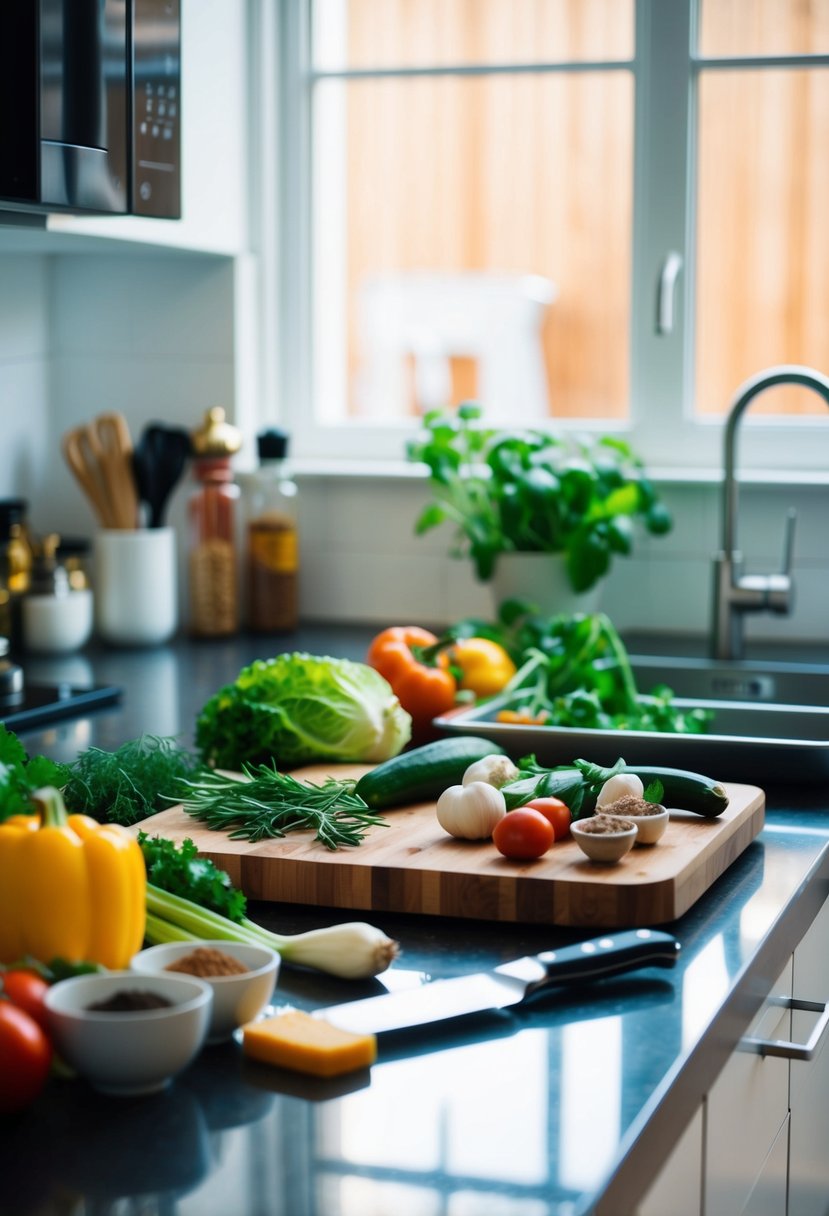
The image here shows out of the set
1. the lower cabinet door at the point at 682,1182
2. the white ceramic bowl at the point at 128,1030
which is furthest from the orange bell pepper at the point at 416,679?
the white ceramic bowl at the point at 128,1030

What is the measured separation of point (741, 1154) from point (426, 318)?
3943 millimetres

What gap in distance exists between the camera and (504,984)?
1.02 metres

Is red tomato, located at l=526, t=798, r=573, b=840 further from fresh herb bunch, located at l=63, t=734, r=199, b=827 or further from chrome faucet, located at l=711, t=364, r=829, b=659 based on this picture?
chrome faucet, located at l=711, t=364, r=829, b=659

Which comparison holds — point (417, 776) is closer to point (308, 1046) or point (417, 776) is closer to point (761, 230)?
point (308, 1046)

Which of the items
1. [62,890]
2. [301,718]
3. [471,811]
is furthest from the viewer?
[301,718]

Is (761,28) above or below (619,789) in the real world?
above

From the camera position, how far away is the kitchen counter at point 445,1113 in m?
0.78

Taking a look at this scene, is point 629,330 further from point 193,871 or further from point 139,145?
point 193,871

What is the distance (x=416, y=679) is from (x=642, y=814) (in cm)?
62

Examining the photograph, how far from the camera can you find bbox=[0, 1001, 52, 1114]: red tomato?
83 cm

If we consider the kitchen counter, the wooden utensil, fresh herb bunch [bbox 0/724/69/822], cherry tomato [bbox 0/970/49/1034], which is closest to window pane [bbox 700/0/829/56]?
the wooden utensil

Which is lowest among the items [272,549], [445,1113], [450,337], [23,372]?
[445,1113]

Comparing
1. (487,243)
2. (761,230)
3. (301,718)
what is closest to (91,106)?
(301,718)

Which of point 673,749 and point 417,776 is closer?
point 417,776
